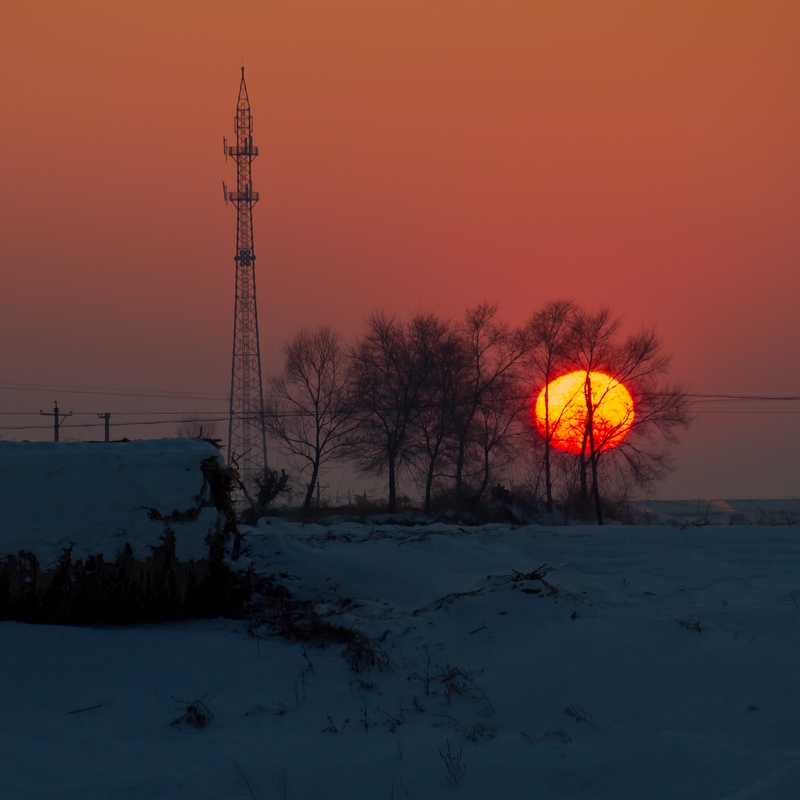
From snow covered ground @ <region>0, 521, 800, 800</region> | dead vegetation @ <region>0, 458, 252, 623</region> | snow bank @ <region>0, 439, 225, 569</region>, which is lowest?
snow covered ground @ <region>0, 521, 800, 800</region>

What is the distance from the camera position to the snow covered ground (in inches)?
199

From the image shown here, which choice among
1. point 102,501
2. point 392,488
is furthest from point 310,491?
point 102,501

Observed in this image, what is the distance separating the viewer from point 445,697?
21.0 ft

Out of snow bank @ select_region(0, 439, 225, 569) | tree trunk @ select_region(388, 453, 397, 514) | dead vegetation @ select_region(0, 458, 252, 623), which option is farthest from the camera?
tree trunk @ select_region(388, 453, 397, 514)

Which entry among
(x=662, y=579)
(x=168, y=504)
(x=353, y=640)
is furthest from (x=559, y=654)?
(x=168, y=504)

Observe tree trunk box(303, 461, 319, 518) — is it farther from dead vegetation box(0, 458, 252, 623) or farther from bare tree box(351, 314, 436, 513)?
dead vegetation box(0, 458, 252, 623)

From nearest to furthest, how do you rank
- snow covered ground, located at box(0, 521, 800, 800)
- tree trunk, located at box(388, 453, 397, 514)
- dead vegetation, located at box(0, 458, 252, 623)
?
snow covered ground, located at box(0, 521, 800, 800) < dead vegetation, located at box(0, 458, 252, 623) < tree trunk, located at box(388, 453, 397, 514)

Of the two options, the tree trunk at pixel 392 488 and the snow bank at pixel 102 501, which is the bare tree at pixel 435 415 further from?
Result: the snow bank at pixel 102 501

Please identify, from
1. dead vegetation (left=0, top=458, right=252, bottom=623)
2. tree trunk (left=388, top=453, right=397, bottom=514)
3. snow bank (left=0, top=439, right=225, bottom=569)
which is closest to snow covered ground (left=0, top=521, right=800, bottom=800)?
dead vegetation (left=0, top=458, right=252, bottom=623)

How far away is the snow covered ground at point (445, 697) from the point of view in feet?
16.6

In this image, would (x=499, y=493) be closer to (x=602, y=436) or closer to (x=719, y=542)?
(x=602, y=436)

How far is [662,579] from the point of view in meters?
9.41

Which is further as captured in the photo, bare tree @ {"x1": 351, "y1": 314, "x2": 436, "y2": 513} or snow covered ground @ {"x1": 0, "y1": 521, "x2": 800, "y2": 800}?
bare tree @ {"x1": 351, "y1": 314, "x2": 436, "y2": 513}

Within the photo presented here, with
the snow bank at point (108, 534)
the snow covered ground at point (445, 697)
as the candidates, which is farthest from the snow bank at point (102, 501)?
the snow covered ground at point (445, 697)
